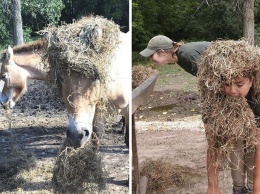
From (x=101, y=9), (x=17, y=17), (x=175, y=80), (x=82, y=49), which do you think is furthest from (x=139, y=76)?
(x=175, y=80)

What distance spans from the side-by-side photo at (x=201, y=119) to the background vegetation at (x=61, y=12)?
0.64ft

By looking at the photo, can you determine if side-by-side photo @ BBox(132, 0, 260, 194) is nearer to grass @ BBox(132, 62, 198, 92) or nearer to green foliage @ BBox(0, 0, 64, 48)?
grass @ BBox(132, 62, 198, 92)

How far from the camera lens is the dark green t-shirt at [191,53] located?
5.05ft

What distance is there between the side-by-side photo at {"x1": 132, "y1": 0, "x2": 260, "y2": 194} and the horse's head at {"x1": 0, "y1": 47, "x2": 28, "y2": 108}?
1.92 feet

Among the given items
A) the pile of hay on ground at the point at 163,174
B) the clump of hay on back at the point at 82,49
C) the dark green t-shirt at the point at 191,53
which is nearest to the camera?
the clump of hay on back at the point at 82,49

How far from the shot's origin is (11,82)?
207 cm

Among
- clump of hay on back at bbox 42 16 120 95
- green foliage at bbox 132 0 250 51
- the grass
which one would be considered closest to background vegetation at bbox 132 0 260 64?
green foliage at bbox 132 0 250 51

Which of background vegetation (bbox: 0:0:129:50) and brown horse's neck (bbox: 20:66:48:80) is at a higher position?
background vegetation (bbox: 0:0:129:50)

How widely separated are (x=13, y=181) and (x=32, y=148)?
0.21 m

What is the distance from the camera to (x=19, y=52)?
193cm

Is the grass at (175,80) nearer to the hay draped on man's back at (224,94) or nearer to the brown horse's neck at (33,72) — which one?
the brown horse's neck at (33,72)

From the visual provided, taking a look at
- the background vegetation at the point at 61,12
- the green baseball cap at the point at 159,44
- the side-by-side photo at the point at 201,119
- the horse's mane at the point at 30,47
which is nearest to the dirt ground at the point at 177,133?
the side-by-side photo at the point at 201,119

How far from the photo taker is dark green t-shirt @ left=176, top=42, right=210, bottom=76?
154cm

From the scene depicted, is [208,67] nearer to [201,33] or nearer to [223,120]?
[223,120]
